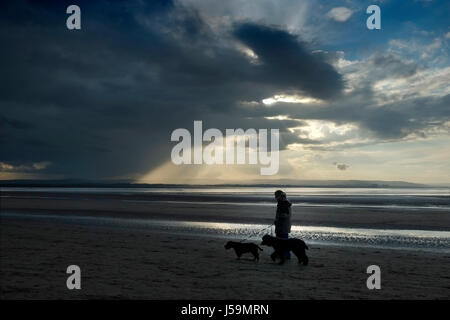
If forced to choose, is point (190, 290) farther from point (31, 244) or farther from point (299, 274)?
point (31, 244)

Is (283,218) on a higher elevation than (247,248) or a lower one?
higher

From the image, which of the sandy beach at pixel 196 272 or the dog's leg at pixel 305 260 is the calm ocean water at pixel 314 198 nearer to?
the sandy beach at pixel 196 272

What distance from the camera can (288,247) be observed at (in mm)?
11758

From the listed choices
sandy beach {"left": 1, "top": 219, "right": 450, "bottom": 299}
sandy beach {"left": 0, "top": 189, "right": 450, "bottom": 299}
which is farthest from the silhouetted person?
sandy beach {"left": 1, "top": 219, "right": 450, "bottom": 299}

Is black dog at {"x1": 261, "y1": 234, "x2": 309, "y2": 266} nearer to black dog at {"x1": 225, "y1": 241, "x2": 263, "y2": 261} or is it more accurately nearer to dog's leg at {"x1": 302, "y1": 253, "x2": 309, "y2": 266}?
dog's leg at {"x1": 302, "y1": 253, "x2": 309, "y2": 266}

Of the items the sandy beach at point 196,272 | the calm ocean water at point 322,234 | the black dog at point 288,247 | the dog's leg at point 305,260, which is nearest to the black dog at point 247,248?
the sandy beach at point 196,272

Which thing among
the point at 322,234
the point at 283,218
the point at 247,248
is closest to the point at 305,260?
the point at 283,218

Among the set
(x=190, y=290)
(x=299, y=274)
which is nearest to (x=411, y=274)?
→ (x=299, y=274)

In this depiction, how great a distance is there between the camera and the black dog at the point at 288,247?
38.0ft

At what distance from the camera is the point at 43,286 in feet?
28.6

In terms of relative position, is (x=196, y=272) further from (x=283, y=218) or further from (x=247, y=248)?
(x=283, y=218)

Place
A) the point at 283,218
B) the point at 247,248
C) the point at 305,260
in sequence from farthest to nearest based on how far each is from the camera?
the point at 283,218
the point at 247,248
the point at 305,260
